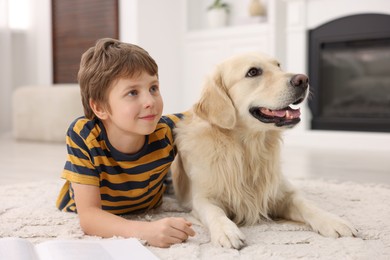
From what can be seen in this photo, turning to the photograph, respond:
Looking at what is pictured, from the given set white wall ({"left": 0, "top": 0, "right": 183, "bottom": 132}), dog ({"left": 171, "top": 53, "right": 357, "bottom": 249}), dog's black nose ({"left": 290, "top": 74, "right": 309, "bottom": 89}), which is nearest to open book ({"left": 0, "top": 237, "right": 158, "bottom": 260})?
dog ({"left": 171, "top": 53, "right": 357, "bottom": 249})

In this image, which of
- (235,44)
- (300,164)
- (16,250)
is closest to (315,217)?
(16,250)

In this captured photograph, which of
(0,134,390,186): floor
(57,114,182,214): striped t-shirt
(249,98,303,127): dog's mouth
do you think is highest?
(249,98,303,127): dog's mouth

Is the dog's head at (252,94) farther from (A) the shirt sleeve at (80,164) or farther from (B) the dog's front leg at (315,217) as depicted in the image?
(A) the shirt sleeve at (80,164)

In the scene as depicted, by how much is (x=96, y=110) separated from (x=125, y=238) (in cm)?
44

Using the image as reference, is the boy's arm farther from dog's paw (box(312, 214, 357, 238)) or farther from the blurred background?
the blurred background

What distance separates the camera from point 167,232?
1.27 metres

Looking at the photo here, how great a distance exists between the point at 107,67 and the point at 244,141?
0.52 m

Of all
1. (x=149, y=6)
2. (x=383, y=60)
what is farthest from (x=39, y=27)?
(x=383, y=60)

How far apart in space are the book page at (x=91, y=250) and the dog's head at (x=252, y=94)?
559 mm

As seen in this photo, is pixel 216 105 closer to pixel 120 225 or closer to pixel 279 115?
pixel 279 115

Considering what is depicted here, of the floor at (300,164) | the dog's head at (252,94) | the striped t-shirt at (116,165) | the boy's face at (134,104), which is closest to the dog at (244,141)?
the dog's head at (252,94)

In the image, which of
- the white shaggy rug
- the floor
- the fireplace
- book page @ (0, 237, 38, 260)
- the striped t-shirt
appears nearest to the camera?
book page @ (0, 237, 38, 260)

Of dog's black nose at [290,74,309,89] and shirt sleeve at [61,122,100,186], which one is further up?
dog's black nose at [290,74,309,89]

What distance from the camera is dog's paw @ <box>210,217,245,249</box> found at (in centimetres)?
126
